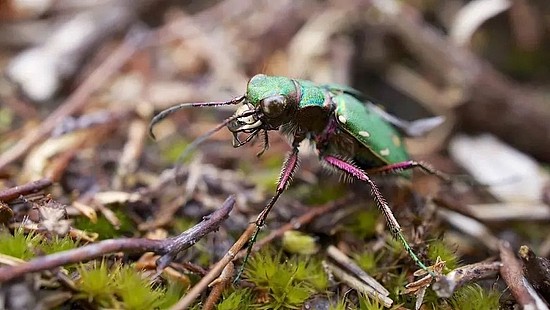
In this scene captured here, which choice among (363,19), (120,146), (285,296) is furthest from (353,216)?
(363,19)

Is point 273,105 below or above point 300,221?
above

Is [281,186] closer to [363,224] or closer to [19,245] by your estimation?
[363,224]

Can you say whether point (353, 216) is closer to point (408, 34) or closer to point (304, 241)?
point (304, 241)

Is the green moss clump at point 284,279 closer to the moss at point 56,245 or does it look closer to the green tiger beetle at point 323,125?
the green tiger beetle at point 323,125

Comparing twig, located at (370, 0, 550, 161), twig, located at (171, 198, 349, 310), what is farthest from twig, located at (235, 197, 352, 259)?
twig, located at (370, 0, 550, 161)

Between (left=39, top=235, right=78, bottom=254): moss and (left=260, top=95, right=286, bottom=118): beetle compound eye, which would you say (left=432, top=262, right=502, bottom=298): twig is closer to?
(left=260, top=95, right=286, bottom=118): beetle compound eye

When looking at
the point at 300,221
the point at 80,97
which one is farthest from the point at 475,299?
the point at 80,97

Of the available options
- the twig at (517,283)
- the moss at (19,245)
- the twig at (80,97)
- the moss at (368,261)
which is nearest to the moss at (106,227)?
the moss at (19,245)
